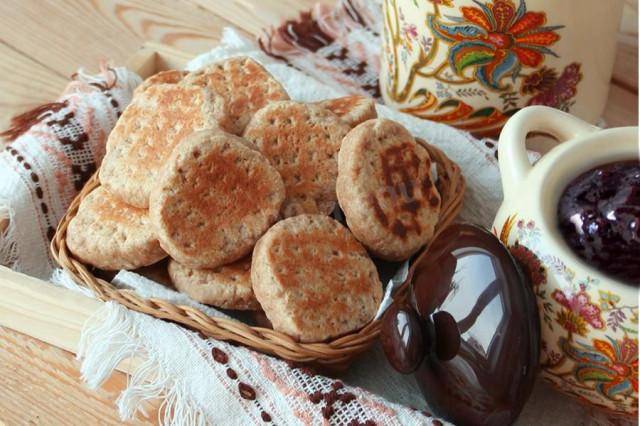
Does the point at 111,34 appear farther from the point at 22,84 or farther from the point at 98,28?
the point at 22,84

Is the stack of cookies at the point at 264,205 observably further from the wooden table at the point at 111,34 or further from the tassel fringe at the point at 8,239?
the wooden table at the point at 111,34

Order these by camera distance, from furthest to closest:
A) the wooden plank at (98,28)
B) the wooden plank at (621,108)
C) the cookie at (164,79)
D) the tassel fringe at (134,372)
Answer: the wooden plank at (98,28), the wooden plank at (621,108), the cookie at (164,79), the tassel fringe at (134,372)

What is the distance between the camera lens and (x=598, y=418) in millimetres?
804

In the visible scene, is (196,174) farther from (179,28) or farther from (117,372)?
(179,28)

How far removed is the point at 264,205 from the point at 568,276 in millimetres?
307

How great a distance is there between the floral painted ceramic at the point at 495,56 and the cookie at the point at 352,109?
101 millimetres

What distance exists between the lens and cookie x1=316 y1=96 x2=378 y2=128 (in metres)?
0.94

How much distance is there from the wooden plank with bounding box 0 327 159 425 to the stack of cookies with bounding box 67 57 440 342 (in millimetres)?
104

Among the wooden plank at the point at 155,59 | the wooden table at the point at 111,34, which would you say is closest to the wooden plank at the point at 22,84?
the wooden table at the point at 111,34

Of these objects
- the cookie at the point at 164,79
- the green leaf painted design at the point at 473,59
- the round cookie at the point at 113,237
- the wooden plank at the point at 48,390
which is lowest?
the wooden plank at the point at 48,390

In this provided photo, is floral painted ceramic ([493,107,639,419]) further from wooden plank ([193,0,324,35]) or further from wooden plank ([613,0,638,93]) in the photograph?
wooden plank ([193,0,324,35])

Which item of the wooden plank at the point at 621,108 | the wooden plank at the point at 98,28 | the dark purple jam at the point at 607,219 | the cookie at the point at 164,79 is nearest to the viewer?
the dark purple jam at the point at 607,219

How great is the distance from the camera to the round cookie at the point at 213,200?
812 millimetres

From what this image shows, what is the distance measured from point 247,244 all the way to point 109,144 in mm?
210
